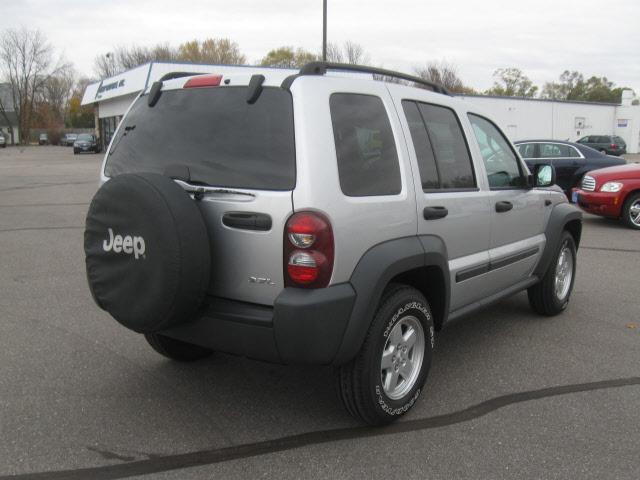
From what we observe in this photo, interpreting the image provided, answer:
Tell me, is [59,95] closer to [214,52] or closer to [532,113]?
[214,52]

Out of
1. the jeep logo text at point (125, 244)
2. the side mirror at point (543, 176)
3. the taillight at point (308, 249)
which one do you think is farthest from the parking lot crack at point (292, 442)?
the side mirror at point (543, 176)

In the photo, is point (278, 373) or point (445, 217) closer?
point (445, 217)

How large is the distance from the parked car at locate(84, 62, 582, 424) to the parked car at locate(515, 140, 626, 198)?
11010mm

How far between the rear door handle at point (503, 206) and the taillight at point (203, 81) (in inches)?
84.2

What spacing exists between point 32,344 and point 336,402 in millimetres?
2457

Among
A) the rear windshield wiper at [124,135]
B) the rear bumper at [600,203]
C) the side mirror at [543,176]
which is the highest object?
the rear windshield wiper at [124,135]

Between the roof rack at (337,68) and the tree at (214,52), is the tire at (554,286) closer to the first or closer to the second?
the roof rack at (337,68)

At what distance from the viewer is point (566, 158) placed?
544 inches

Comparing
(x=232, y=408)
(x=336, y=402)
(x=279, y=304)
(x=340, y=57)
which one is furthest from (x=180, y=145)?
(x=340, y=57)

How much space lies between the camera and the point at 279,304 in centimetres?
279

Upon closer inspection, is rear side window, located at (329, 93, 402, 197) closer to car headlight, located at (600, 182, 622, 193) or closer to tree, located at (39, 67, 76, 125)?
car headlight, located at (600, 182, 622, 193)

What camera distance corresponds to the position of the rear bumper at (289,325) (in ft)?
9.11

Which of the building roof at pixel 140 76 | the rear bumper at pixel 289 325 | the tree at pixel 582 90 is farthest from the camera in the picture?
the tree at pixel 582 90

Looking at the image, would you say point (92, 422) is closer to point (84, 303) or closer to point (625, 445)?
point (84, 303)
